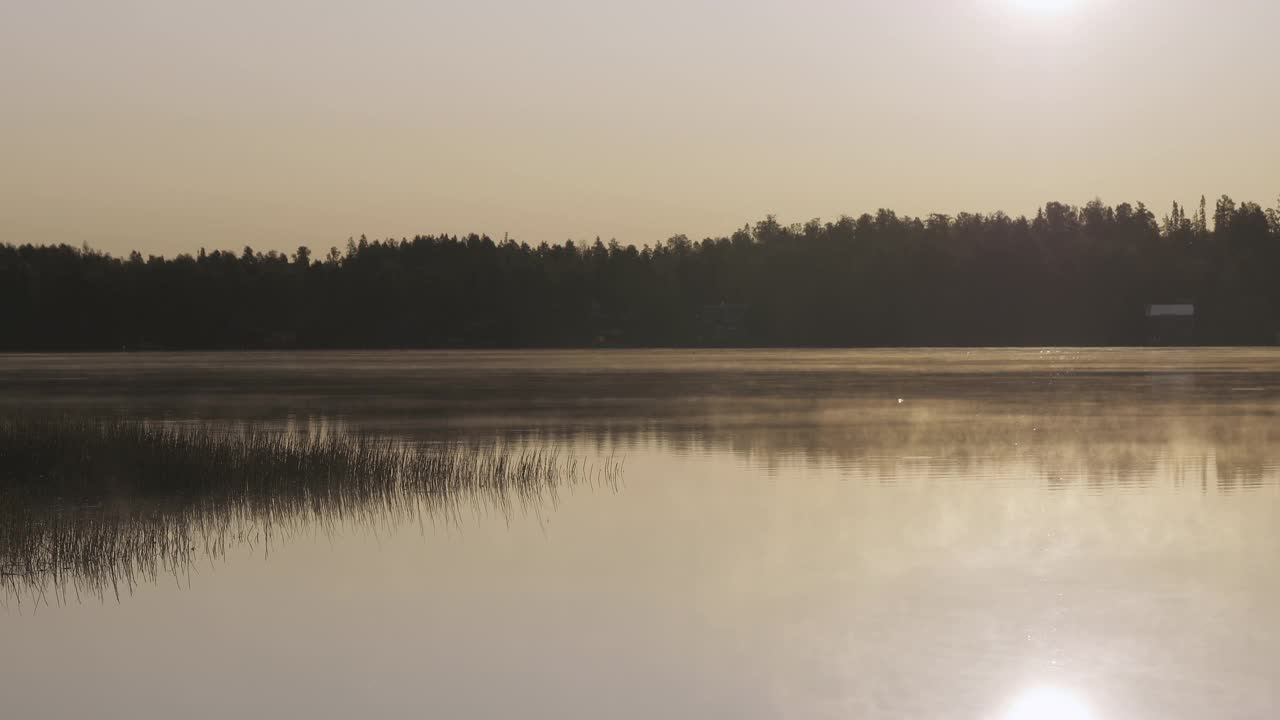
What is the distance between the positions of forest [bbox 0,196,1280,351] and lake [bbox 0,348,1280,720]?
129 m

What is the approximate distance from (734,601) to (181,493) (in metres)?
10.8

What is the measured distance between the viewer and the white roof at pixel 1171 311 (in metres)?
152

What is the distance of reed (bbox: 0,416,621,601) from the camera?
16.5 m

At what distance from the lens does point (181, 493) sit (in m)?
22.3

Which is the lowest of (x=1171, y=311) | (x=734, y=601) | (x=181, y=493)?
(x=734, y=601)

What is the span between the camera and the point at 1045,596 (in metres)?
14.5

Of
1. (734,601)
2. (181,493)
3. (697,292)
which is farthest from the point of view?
(697,292)

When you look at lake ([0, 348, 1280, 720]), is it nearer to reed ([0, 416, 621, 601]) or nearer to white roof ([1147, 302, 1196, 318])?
reed ([0, 416, 621, 601])

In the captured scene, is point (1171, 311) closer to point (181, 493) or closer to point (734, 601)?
point (181, 493)

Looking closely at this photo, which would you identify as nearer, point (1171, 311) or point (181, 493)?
point (181, 493)

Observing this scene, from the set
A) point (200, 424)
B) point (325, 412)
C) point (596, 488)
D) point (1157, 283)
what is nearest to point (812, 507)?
point (596, 488)

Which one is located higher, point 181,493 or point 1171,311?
point 1171,311

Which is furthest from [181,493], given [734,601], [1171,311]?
[1171,311]

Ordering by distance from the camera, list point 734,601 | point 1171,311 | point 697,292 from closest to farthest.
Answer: point 734,601
point 1171,311
point 697,292
